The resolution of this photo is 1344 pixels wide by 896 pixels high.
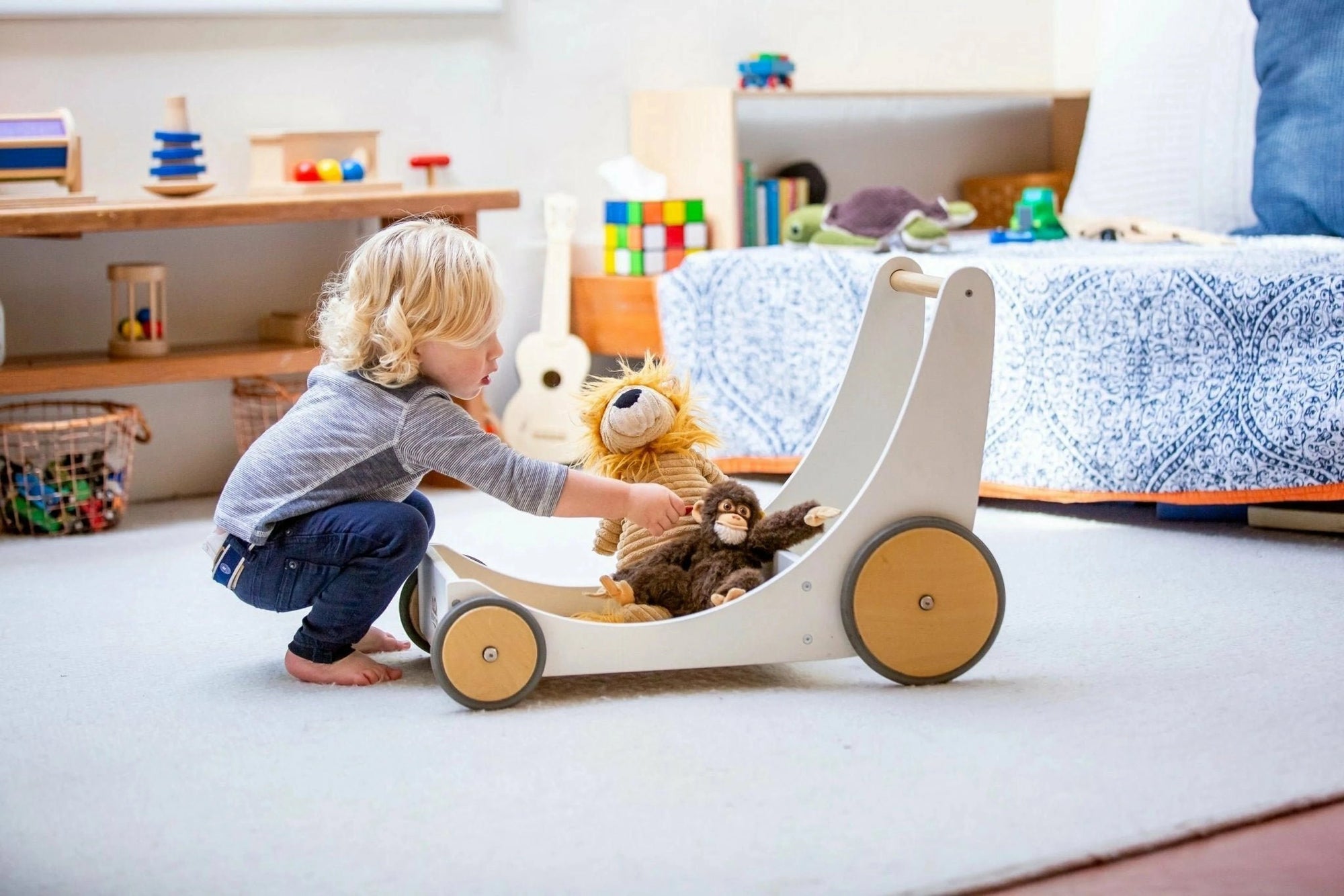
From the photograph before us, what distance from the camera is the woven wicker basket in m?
3.05

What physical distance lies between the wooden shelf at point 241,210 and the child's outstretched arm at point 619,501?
995 mm

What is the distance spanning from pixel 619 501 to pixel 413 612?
0.96 ft

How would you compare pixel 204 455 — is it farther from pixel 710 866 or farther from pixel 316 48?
pixel 710 866

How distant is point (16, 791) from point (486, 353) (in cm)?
54

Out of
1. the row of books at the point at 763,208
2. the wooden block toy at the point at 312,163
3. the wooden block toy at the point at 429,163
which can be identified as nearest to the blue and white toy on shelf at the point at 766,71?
the row of books at the point at 763,208

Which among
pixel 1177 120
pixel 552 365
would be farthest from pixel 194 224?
pixel 1177 120

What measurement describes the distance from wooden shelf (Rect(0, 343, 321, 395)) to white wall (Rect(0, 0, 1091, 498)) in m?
0.13

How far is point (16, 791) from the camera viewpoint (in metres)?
1.09

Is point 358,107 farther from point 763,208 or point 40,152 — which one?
point 763,208

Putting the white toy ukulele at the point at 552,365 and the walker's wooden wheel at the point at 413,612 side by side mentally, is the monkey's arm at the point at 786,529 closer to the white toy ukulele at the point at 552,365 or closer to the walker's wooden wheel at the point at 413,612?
the walker's wooden wheel at the point at 413,612

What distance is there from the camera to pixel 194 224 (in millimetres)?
2145

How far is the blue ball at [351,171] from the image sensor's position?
235cm

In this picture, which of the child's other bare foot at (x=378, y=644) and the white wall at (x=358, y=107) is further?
the white wall at (x=358, y=107)

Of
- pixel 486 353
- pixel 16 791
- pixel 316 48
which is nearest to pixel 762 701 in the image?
pixel 486 353
